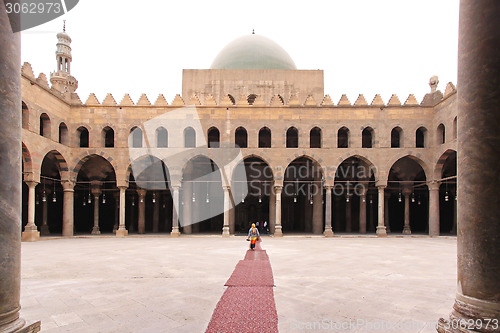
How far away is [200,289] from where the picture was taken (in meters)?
7.09

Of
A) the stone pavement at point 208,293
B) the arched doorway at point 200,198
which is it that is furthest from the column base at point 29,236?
the stone pavement at point 208,293

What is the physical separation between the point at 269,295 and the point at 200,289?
59.0 inches

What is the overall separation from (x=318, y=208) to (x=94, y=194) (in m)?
16.0

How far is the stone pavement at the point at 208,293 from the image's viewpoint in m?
5.11

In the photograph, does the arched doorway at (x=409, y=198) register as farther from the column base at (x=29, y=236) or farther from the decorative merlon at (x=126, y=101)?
the column base at (x=29, y=236)

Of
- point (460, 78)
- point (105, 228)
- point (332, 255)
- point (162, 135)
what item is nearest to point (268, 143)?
point (162, 135)

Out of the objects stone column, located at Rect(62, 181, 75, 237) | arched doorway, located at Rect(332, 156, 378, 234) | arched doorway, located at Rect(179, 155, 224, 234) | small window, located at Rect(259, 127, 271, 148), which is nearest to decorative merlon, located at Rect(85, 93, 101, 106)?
stone column, located at Rect(62, 181, 75, 237)

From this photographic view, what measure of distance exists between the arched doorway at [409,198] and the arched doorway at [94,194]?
20402 mm

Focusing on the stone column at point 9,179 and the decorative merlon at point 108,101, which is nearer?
the stone column at point 9,179

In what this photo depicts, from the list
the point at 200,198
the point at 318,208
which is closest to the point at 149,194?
the point at 200,198

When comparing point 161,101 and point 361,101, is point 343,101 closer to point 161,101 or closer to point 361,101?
point 361,101

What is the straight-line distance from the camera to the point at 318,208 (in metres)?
24.1

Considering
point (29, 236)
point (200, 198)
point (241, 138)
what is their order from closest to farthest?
point (29, 236), point (241, 138), point (200, 198)

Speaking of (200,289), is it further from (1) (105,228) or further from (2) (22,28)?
(1) (105,228)
